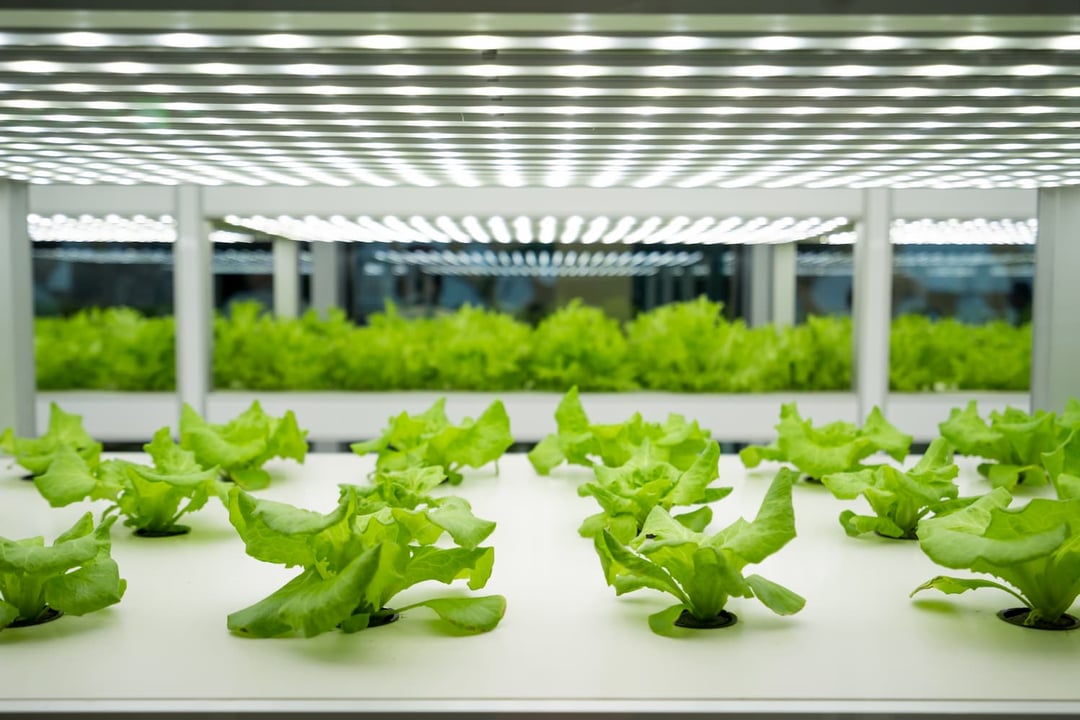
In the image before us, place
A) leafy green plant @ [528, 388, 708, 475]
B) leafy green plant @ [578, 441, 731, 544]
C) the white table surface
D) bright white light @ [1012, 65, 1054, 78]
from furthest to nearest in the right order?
leafy green plant @ [528, 388, 708, 475] < leafy green plant @ [578, 441, 731, 544] < bright white light @ [1012, 65, 1054, 78] < the white table surface

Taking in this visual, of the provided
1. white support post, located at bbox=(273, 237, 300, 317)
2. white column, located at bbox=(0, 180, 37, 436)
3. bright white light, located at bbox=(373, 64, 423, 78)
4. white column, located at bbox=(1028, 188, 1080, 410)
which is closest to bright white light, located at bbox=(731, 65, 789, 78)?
bright white light, located at bbox=(373, 64, 423, 78)

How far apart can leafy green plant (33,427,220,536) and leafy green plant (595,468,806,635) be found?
0.59 m

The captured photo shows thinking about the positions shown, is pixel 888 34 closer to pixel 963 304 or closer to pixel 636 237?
pixel 636 237

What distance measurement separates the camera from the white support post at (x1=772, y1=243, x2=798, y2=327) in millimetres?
3107

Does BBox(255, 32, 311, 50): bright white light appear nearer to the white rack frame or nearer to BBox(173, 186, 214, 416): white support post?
the white rack frame

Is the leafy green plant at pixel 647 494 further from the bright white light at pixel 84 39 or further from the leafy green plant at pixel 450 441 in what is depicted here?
the bright white light at pixel 84 39

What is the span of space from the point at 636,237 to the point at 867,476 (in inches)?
74.0

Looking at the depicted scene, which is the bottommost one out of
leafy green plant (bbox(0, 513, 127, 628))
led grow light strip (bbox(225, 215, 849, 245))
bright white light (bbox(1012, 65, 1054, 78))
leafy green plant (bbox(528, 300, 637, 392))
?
leafy green plant (bbox(0, 513, 127, 628))

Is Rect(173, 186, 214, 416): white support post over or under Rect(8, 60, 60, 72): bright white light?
under

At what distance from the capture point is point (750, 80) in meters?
0.99

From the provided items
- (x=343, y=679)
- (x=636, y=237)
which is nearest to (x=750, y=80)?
(x=343, y=679)

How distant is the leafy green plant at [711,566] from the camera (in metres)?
0.81

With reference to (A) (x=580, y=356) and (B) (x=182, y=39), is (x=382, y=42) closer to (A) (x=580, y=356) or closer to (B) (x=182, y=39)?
(B) (x=182, y=39)

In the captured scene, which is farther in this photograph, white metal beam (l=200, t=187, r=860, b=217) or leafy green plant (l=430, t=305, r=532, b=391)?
leafy green plant (l=430, t=305, r=532, b=391)
